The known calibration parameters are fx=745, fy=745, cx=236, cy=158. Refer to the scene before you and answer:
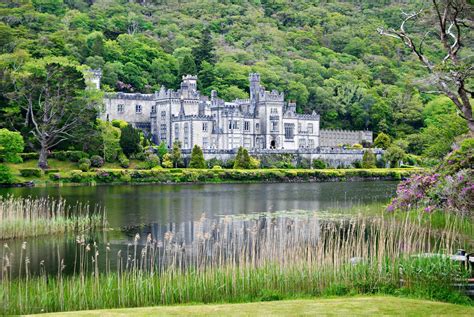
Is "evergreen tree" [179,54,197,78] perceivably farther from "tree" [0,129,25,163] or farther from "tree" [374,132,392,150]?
"tree" [0,129,25,163]

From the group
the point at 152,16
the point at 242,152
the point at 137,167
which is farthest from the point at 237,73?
the point at 152,16

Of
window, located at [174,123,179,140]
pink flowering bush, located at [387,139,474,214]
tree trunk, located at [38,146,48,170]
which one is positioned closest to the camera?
pink flowering bush, located at [387,139,474,214]

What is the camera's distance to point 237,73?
96.6 meters

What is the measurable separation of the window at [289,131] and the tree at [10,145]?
1249 inches

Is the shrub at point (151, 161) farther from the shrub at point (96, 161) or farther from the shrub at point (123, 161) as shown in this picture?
the shrub at point (96, 161)

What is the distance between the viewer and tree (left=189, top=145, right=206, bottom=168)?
64.0 meters

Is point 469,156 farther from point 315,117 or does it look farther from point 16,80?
point 315,117

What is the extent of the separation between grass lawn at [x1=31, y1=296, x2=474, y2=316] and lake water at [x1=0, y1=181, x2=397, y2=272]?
4580 millimetres

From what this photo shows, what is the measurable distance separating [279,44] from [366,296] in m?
114

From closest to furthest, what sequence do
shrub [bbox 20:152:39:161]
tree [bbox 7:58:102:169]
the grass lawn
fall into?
1. the grass lawn
2. tree [bbox 7:58:102:169]
3. shrub [bbox 20:152:39:161]

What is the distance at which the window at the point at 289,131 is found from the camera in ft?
260

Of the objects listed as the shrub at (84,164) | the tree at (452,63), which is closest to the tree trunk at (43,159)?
the shrub at (84,164)

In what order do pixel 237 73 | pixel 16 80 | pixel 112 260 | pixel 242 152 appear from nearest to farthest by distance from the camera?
pixel 112 260
pixel 16 80
pixel 242 152
pixel 237 73

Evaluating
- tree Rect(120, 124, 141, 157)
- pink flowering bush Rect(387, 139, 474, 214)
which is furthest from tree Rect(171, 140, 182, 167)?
pink flowering bush Rect(387, 139, 474, 214)
